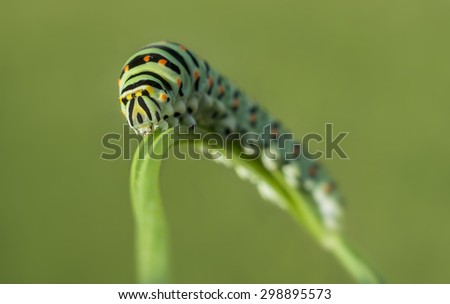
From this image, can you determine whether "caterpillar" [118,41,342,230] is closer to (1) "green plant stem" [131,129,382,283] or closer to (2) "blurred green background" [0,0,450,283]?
(1) "green plant stem" [131,129,382,283]

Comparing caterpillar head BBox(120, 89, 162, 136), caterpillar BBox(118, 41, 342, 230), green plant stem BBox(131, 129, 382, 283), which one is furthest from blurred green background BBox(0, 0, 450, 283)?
caterpillar head BBox(120, 89, 162, 136)

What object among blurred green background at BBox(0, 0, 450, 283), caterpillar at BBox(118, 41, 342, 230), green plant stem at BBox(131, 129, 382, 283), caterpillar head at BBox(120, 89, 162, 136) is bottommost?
green plant stem at BBox(131, 129, 382, 283)

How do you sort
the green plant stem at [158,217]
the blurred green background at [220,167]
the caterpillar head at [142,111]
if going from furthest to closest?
the blurred green background at [220,167], the caterpillar head at [142,111], the green plant stem at [158,217]

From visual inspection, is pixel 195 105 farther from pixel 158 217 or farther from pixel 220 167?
pixel 220 167

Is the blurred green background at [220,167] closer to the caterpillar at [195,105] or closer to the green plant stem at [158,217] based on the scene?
the caterpillar at [195,105]

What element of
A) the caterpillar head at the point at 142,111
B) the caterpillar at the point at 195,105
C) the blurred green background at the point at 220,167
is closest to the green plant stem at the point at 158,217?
the caterpillar at the point at 195,105

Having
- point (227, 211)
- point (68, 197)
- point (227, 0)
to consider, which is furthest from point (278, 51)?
point (68, 197)
